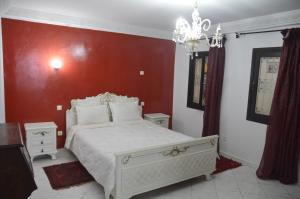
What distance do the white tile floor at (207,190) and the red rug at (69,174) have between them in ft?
0.26

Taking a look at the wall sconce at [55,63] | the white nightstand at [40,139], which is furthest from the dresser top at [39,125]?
the wall sconce at [55,63]

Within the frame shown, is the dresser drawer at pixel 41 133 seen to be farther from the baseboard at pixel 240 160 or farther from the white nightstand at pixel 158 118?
the baseboard at pixel 240 160

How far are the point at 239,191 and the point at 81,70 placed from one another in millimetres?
3237

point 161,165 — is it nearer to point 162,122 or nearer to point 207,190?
point 207,190

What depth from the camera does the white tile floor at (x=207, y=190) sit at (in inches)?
111

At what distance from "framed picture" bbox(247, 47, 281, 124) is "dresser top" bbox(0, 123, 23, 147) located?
11.1ft

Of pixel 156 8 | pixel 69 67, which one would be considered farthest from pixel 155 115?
pixel 156 8

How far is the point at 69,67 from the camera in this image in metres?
4.16

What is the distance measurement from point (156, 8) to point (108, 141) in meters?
2.01

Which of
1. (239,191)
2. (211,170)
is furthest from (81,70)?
(239,191)

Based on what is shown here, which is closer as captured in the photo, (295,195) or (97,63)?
(295,195)

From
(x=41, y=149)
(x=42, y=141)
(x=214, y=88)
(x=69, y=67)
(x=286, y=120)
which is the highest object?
(x=69, y=67)

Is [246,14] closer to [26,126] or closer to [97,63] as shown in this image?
[97,63]

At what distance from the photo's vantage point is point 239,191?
3.04m
